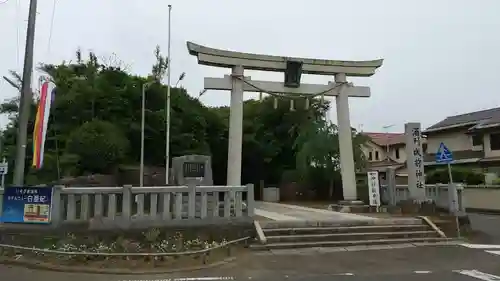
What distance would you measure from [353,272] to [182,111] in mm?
20805

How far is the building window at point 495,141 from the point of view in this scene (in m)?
30.6

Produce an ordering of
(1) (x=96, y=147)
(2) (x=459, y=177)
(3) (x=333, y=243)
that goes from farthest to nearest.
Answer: (2) (x=459, y=177)
(1) (x=96, y=147)
(3) (x=333, y=243)

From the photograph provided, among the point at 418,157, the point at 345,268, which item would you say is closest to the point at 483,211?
the point at 418,157

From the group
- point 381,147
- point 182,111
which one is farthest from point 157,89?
point 381,147

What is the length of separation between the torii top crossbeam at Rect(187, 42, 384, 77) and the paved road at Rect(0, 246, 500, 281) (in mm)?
9446

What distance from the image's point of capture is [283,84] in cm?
1889

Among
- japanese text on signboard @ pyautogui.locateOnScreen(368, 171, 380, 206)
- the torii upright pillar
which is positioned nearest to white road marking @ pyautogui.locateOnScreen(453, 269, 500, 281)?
japanese text on signboard @ pyautogui.locateOnScreen(368, 171, 380, 206)

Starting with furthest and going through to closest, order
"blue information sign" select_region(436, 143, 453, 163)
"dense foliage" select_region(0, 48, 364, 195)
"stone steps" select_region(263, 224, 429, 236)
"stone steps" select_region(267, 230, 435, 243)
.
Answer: "dense foliage" select_region(0, 48, 364, 195) → "blue information sign" select_region(436, 143, 453, 163) → "stone steps" select_region(263, 224, 429, 236) → "stone steps" select_region(267, 230, 435, 243)

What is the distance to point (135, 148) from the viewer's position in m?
25.9

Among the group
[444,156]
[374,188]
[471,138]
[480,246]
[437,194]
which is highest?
[471,138]

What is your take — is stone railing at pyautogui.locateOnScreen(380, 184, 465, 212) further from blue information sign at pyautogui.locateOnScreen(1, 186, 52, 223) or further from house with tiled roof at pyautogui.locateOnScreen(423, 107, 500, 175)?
house with tiled roof at pyautogui.locateOnScreen(423, 107, 500, 175)

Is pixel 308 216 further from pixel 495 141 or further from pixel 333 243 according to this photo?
pixel 495 141

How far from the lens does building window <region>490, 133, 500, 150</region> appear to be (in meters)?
30.6

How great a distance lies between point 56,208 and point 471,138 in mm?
32300
